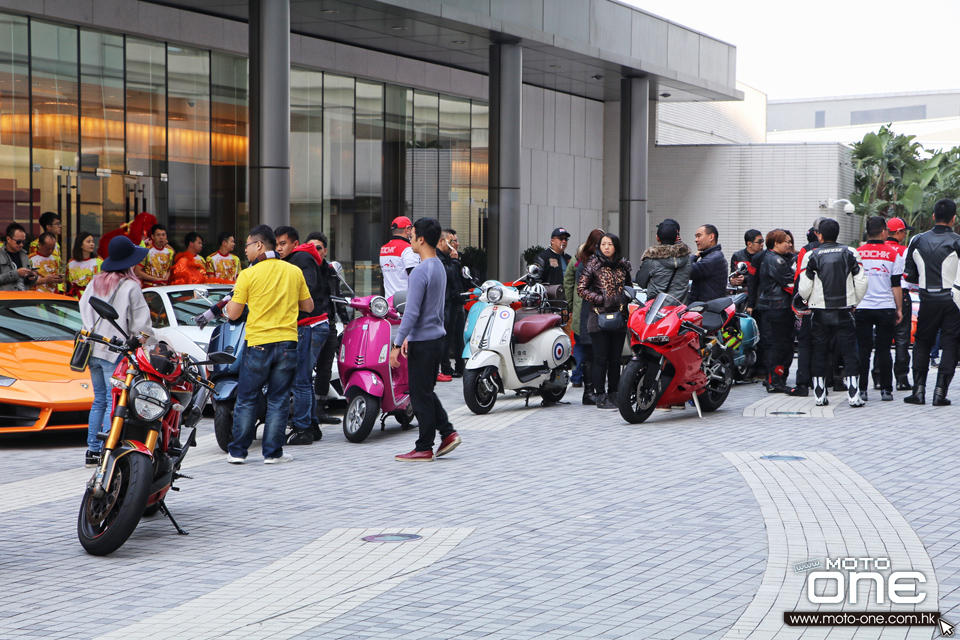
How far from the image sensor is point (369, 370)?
30.8 ft

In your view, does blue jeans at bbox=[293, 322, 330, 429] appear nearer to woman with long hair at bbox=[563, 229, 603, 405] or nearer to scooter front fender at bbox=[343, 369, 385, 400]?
scooter front fender at bbox=[343, 369, 385, 400]

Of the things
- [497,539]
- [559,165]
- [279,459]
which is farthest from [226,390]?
[559,165]

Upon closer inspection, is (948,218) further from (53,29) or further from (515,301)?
(53,29)

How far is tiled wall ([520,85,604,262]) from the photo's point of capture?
93.4 feet

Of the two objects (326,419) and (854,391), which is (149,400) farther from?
(854,391)

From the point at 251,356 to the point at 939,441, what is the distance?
587 cm

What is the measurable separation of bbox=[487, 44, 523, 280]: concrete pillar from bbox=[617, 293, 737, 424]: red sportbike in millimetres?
10008

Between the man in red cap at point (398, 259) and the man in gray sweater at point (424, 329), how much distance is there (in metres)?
4.69

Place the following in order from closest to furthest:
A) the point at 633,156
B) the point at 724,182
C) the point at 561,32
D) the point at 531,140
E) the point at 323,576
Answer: the point at 323,576, the point at 561,32, the point at 633,156, the point at 531,140, the point at 724,182

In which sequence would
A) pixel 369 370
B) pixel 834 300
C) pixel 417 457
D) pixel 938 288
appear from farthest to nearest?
1. pixel 834 300
2. pixel 938 288
3. pixel 369 370
4. pixel 417 457

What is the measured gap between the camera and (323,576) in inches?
208

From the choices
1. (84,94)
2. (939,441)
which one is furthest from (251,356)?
(84,94)

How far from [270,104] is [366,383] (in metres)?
8.00

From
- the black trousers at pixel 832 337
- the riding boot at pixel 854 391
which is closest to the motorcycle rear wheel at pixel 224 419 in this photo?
the black trousers at pixel 832 337
